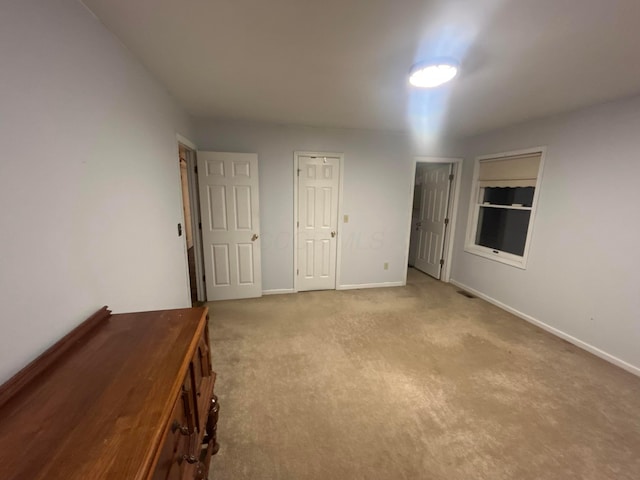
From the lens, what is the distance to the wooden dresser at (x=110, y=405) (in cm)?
57

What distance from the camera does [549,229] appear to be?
2.88 m

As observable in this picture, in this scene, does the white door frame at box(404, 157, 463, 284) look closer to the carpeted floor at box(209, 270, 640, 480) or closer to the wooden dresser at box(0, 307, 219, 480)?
the carpeted floor at box(209, 270, 640, 480)

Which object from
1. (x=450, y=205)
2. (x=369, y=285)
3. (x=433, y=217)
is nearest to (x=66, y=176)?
(x=369, y=285)

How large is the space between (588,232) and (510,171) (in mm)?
1131

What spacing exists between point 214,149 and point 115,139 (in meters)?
1.96

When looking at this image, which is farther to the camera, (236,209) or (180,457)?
(236,209)

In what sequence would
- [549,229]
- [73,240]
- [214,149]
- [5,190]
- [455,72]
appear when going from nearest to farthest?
1. [5,190]
2. [73,240]
3. [455,72]
4. [549,229]
5. [214,149]

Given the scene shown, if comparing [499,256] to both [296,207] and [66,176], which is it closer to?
[296,207]

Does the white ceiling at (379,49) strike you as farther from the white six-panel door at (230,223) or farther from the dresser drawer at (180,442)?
the dresser drawer at (180,442)

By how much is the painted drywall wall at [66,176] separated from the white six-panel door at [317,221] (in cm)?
205

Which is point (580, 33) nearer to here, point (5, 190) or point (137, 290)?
point (5, 190)

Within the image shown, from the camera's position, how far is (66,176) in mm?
1067

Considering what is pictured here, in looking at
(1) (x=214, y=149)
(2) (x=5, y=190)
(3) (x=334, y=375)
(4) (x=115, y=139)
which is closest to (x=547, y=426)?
(3) (x=334, y=375)

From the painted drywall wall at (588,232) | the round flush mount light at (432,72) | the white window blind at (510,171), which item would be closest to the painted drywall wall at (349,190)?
the white window blind at (510,171)
